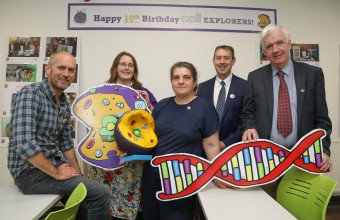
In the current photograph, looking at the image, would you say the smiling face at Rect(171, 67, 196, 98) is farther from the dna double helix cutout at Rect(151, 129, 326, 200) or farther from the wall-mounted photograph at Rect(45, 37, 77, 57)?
the wall-mounted photograph at Rect(45, 37, 77, 57)

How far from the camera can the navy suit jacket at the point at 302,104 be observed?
180 centimetres

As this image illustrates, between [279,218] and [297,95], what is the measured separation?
2.96ft

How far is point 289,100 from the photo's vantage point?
6.01ft

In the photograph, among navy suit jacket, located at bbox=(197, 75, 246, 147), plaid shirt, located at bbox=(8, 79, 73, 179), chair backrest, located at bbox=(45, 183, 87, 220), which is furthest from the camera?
navy suit jacket, located at bbox=(197, 75, 246, 147)

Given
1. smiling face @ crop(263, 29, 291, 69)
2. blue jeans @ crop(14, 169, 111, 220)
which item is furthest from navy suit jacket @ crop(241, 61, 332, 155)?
blue jeans @ crop(14, 169, 111, 220)

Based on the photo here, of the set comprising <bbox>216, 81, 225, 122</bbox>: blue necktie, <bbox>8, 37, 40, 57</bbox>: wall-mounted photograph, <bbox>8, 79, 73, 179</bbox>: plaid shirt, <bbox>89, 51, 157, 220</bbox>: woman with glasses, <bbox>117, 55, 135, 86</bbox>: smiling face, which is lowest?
<bbox>89, 51, 157, 220</bbox>: woman with glasses

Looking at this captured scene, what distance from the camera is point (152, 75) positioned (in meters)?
3.34

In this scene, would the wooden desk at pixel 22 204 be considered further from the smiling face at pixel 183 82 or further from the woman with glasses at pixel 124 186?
the smiling face at pixel 183 82

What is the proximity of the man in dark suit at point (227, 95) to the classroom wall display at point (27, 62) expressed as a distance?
1836 mm

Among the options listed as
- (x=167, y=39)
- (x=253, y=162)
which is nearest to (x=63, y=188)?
(x=253, y=162)

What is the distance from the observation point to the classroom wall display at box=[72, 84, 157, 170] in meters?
1.93

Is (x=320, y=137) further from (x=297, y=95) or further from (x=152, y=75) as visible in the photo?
(x=152, y=75)

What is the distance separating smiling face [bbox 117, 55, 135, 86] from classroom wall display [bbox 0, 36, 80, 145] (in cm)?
101

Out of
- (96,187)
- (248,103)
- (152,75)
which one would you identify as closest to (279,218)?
(248,103)
